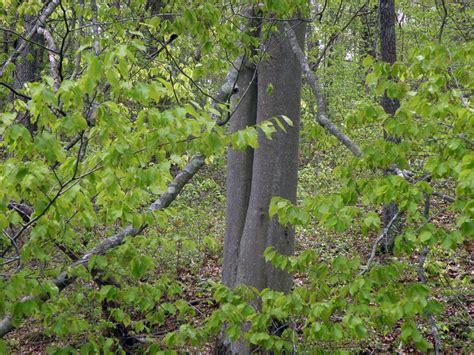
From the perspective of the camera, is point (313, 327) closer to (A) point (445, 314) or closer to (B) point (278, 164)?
(B) point (278, 164)

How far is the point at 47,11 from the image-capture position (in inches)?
179

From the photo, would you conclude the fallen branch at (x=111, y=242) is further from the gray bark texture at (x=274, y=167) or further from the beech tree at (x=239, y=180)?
the gray bark texture at (x=274, y=167)

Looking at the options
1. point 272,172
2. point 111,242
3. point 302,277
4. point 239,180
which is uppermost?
point 272,172

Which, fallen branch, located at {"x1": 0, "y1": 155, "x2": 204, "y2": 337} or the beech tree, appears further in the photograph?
fallen branch, located at {"x1": 0, "y1": 155, "x2": 204, "y2": 337}

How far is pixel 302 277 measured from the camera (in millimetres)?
8016

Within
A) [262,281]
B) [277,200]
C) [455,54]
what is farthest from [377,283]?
[262,281]

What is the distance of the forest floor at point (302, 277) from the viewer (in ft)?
19.0

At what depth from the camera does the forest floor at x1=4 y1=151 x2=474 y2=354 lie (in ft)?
19.0

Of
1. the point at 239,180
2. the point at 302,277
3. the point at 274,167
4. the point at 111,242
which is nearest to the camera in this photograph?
the point at 111,242

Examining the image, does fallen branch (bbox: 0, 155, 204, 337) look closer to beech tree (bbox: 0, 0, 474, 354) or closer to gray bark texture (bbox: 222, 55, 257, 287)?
beech tree (bbox: 0, 0, 474, 354)

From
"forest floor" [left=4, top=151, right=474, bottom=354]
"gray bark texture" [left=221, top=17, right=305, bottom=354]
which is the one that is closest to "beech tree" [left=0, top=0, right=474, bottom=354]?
"gray bark texture" [left=221, top=17, right=305, bottom=354]

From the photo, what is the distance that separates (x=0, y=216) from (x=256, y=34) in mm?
3409

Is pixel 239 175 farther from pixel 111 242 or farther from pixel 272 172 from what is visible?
pixel 111 242

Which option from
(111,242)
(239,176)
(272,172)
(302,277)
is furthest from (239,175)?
(302,277)
